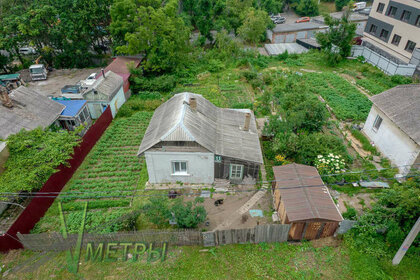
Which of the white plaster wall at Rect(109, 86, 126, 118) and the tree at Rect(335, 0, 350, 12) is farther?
the tree at Rect(335, 0, 350, 12)

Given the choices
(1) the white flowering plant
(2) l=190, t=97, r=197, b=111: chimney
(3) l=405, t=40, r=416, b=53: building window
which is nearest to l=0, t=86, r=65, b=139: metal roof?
(2) l=190, t=97, r=197, b=111: chimney

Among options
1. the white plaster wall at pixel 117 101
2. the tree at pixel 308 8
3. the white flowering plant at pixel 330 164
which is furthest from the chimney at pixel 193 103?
the tree at pixel 308 8

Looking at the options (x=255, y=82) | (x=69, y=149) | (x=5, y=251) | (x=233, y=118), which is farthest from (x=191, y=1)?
(x=5, y=251)

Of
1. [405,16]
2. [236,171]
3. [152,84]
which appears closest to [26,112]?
[152,84]

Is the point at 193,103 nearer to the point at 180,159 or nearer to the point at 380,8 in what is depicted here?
the point at 180,159

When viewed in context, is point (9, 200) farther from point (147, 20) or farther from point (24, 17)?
point (24, 17)

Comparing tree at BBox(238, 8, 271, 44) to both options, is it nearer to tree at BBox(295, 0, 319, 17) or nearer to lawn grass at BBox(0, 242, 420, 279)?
tree at BBox(295, 0, 319, 17)

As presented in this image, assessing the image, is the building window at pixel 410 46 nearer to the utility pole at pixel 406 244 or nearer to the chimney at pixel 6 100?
the utility pole at pixel 406 244
